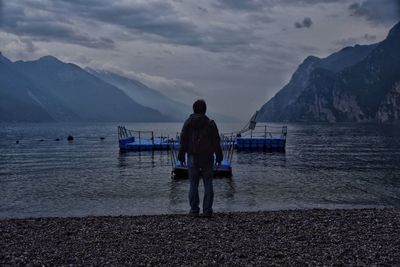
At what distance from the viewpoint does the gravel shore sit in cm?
923

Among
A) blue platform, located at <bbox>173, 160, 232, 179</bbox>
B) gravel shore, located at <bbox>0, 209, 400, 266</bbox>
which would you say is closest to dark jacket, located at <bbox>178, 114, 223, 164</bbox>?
gravel shore, located at <bbox>0, 209, 400, 266</bbox>

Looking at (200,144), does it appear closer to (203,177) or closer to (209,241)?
(203,177)

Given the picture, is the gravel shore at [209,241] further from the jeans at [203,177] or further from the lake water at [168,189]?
the lake water at [168,189]

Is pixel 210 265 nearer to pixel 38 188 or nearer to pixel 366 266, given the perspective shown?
pixel 366 266

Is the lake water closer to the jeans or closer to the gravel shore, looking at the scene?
the jeans

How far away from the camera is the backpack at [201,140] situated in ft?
44.0

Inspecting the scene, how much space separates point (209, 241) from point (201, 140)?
149 inches

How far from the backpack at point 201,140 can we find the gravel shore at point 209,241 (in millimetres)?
2213

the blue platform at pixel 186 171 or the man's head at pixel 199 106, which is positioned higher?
the man's head at pixel 199 106

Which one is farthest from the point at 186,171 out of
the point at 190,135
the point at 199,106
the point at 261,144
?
the point at 261,144

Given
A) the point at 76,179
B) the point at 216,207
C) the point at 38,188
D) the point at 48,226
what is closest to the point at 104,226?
the point at 48,226

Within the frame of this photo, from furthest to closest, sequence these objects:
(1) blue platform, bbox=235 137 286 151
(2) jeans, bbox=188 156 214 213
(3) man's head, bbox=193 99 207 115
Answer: (1) blue platform, bbox=235 137 286 151
(2) jeans, bbox=188 156 214 213
(3) man's head, bbox=193 99 207 115

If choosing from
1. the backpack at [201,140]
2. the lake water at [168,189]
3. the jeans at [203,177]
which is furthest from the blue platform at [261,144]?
the backpack at [201,140]

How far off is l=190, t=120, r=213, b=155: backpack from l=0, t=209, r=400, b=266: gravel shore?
2213 mm
